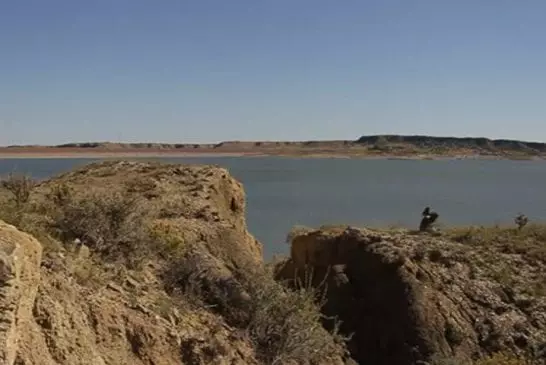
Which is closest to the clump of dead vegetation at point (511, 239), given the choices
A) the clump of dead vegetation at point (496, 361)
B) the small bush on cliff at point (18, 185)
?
the clump of dead vegetation at point (496, 361)

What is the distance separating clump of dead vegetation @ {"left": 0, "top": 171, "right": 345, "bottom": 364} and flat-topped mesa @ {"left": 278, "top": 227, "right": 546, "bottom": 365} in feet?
17.9

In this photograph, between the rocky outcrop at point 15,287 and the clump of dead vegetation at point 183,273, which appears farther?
the clump of dead vegetation at point 183,273

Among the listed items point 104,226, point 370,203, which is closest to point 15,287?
point 104,226

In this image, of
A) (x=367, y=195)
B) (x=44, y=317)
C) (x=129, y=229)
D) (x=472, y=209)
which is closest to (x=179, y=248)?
(x=129, y=229)

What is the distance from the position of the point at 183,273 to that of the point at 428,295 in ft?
27.6

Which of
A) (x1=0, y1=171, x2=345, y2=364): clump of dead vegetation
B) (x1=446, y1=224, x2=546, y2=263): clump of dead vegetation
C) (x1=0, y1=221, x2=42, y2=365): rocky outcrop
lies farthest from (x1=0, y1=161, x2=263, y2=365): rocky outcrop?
(x1=446, y1=224, x2=546, y2=263): clump of dead vegetation

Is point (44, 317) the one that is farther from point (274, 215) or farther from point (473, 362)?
point (274, 215)

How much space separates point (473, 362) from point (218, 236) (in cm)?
670

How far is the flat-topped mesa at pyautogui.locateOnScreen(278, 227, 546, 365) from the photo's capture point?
14.8 m

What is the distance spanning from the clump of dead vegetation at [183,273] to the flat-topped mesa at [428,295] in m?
5.45

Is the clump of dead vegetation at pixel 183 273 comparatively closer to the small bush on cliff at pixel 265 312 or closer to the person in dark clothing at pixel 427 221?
the small bush on cliff at pixel 265 312

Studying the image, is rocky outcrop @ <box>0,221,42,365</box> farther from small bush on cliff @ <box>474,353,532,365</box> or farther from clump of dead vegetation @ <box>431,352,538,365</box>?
small bush on cliff @ <box>474,353,532,365</box>

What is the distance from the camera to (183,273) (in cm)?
903

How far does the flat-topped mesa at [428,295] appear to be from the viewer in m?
14.8
